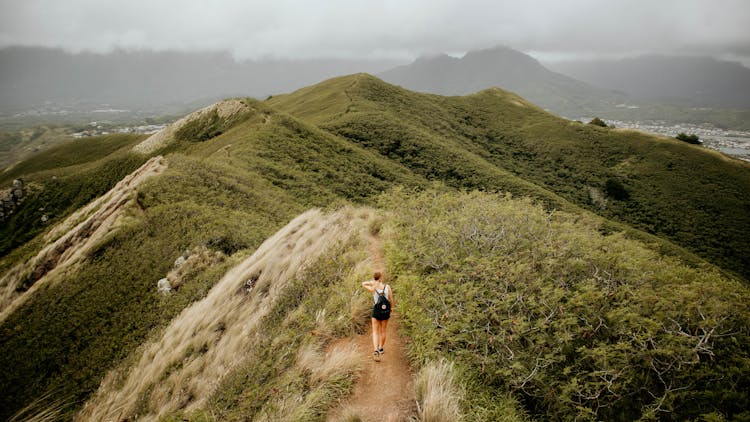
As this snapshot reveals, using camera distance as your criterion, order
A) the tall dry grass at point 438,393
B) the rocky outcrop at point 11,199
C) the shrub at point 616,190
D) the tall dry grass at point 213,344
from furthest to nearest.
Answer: the shrub at point 616,190 → the rocky outcrop at point 11,199 → the tall dry grass at point 213,344 → the tall dry grass at point 438,393

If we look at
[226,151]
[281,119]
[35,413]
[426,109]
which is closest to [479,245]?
[35,413]

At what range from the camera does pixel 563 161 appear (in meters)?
73.9

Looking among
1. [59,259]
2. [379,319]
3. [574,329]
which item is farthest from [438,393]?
[59,259]

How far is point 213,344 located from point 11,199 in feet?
172

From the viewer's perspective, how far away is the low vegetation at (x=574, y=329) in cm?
505

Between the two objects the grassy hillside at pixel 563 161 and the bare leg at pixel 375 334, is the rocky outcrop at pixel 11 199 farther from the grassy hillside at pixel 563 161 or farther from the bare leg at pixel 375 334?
the bare leg at pixel 375 334

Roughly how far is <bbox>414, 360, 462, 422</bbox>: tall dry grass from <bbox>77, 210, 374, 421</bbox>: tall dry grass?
140 cm

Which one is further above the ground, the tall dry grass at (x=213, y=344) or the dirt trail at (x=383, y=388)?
the dirt trail at (x=383, y=388)

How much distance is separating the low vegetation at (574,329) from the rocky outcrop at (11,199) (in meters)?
54.3

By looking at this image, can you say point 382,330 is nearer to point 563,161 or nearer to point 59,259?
point 59,259

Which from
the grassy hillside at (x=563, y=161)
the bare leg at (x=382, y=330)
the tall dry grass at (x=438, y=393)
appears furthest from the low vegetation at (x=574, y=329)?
the grassy hillside at (x=563, y=161)

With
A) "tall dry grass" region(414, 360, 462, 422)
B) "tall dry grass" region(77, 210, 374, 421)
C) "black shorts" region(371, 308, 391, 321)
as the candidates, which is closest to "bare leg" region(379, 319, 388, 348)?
"black shorts" region(371, 308, 391, 321)

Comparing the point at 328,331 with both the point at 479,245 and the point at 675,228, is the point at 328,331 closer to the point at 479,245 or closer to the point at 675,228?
the point at 479,245

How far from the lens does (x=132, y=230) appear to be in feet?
51.8
